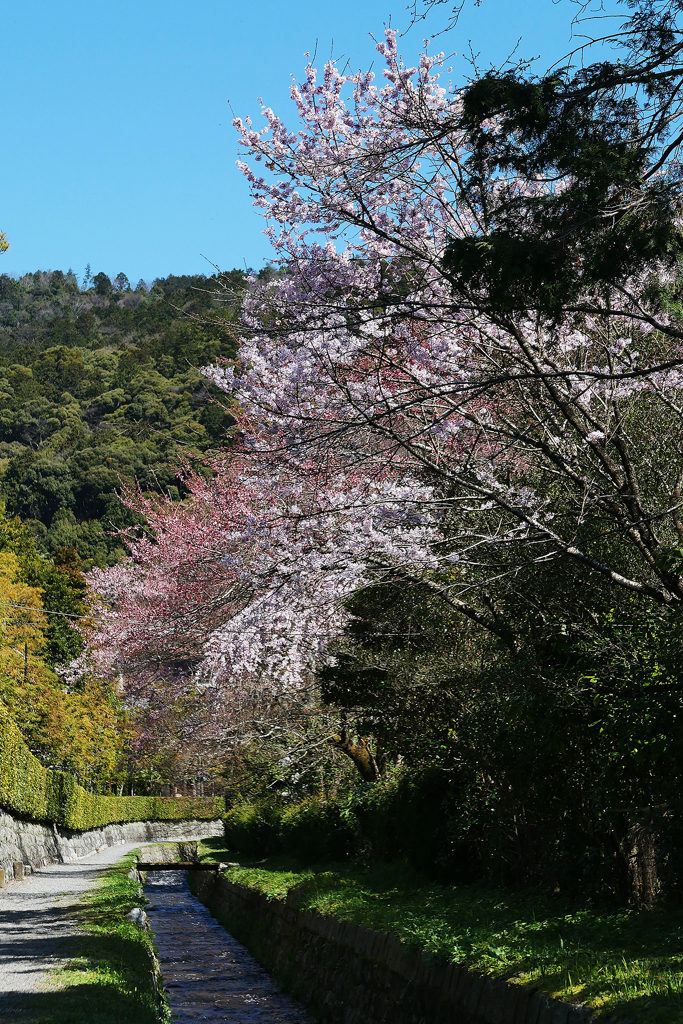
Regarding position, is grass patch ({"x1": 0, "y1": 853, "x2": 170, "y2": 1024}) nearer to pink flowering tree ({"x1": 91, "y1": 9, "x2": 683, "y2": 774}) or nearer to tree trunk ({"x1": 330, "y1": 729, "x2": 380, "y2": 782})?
pink flowering tree ({"x1": 91, "y1": 9, "x2": 683, "y2": 774})

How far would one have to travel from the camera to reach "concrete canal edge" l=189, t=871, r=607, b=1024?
5258 millimetres

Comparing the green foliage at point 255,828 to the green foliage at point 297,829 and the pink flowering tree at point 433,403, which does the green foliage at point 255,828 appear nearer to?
the green foliage at point 297,829

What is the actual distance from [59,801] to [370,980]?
20.1 m

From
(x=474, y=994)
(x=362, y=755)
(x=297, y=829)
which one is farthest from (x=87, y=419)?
(x=474, y=994)

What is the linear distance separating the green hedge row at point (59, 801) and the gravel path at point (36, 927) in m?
1.93

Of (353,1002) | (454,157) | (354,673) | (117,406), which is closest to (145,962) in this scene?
(353,1002)

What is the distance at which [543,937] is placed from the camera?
20.4 feet

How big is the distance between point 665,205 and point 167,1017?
8.65 metres

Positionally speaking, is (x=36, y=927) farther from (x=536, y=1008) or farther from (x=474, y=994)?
(x=536, y=1008)

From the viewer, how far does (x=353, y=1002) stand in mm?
8750

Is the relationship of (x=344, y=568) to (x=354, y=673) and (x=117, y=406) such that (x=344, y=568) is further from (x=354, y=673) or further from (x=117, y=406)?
(x=117, y=406)

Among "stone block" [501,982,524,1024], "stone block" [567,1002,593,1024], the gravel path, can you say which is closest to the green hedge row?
the gravel path

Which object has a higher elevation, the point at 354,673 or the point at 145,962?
the point at 354,673

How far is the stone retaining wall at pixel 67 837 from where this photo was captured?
20.1m
